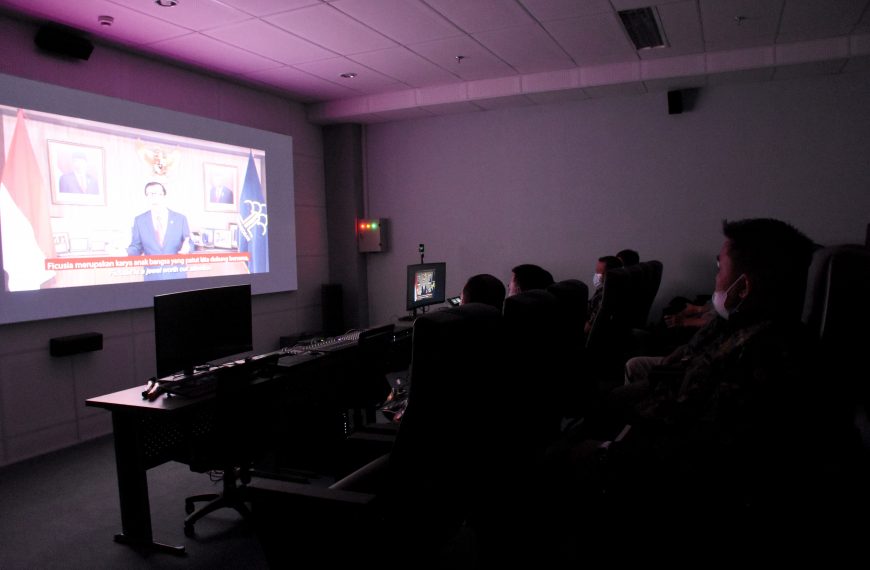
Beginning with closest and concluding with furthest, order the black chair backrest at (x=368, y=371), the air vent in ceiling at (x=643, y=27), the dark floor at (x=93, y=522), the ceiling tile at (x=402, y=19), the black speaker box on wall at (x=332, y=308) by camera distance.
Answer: the dark floor at (x=93, y=522)
the black chair backrest at (x=368, y=371)
the ceiling tile at (x=402, y=19)
the air vent in ceiling at (x=643, y=27)
the black speaker box on wall at (x=332, y=308)

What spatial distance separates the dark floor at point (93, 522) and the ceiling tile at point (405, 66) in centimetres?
362

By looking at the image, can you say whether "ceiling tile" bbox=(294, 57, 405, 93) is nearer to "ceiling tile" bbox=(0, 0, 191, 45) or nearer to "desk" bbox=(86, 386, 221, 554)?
"ceiling tile" bbox=(0, 0, 191, 45)

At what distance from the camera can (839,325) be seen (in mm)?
1594

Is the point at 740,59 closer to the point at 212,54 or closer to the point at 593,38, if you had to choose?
the point at 593,38

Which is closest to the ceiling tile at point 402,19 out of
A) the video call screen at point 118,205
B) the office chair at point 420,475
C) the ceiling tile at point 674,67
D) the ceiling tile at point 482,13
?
the ceiling tile at point 482,13

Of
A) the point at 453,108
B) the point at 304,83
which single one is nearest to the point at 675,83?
the point at 453,108

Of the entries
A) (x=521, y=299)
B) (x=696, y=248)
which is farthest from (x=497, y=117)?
(x=521, y=299)

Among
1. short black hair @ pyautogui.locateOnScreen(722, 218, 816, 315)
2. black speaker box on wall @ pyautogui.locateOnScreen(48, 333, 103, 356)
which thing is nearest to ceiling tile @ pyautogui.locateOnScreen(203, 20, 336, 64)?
black speaker box on wall @ pyautogui.locateOnScreen(48, 333, 103, 356)

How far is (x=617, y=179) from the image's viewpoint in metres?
6.10

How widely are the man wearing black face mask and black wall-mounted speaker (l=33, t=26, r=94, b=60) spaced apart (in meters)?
4.51

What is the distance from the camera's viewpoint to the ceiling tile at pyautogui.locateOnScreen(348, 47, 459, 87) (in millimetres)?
5008

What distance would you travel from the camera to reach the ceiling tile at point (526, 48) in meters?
4.61

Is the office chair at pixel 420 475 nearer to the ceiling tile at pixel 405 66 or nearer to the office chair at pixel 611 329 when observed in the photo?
the office chair at pixel 611 329

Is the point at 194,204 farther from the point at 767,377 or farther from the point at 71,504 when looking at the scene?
the point at 767,377
